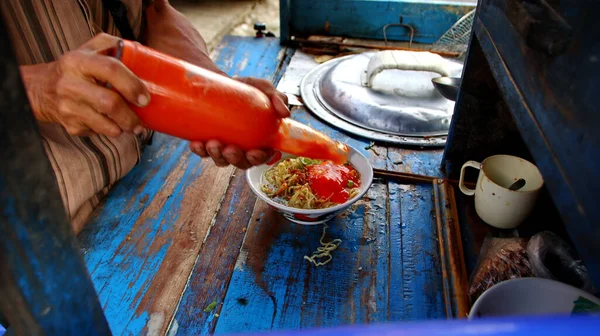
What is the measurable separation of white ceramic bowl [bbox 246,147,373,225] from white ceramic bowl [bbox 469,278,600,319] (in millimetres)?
406

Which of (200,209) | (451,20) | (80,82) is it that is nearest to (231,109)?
(80,82)

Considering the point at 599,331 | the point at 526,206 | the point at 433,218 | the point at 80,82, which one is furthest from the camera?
the point at 433,218

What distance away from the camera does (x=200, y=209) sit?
4.15 ft

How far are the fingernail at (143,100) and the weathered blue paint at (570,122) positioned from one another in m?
0.62

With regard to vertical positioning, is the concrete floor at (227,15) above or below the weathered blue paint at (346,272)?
below

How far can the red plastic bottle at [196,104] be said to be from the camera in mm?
711

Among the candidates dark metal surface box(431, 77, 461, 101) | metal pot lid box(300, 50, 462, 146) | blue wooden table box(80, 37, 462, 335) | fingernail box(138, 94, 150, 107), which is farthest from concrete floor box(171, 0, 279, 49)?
fingernail box(138, 94, 150, 107)

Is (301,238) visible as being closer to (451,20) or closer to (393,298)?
(393,298)

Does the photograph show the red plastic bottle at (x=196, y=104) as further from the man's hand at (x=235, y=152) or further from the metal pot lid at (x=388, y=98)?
the metal pot lid at (x=388, y=98)

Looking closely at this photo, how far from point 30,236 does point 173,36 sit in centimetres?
118

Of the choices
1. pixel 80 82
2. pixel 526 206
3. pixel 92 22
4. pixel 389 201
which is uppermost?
pixel 80 82

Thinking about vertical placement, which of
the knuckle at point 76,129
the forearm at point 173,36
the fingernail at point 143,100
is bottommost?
the forearm at point 173,36

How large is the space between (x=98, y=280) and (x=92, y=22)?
74cm

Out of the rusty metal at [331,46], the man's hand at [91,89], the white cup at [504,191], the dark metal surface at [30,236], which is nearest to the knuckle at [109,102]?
the man's hand at [91,89]
